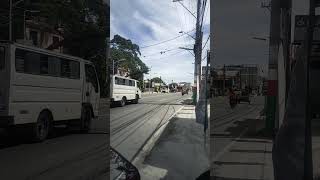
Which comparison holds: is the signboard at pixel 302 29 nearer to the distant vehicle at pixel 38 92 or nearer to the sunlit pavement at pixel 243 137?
the sunlit pavement at pixel 243 137

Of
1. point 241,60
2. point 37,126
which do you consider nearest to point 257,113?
point 241,60

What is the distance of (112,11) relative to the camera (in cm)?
329

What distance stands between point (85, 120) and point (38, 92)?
2061mm

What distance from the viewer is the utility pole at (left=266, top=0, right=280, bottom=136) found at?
274 cm

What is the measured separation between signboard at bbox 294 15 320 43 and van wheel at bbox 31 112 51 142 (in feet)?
29.8

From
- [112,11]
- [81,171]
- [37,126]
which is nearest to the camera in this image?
[112,11]

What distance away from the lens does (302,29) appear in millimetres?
2514

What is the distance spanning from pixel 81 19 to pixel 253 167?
5.36ft

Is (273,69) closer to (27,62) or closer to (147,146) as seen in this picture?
(147,146)

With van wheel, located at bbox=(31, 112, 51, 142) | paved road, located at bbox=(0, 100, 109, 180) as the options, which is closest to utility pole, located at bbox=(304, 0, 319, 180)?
paved road, located at bbox=(0, 100, 109, 180)

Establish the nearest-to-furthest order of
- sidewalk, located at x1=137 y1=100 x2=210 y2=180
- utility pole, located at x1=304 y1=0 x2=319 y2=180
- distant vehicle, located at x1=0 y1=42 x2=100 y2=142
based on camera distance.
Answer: utility pole, located at x1=304 y1=0 x2=319 y2=180
sidewalk, located at x1=137 y1=100 x2=210 y2=180
distant vehicle, located at x1=0 y1=42 x2=100 y2=142

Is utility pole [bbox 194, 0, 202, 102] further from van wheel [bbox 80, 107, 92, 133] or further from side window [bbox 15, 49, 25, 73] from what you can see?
van wheel [bbox 80, 107, 92, 133]

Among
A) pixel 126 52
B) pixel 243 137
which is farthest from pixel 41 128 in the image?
pixel 126 52

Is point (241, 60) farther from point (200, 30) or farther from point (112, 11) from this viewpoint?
point (112, 11)
